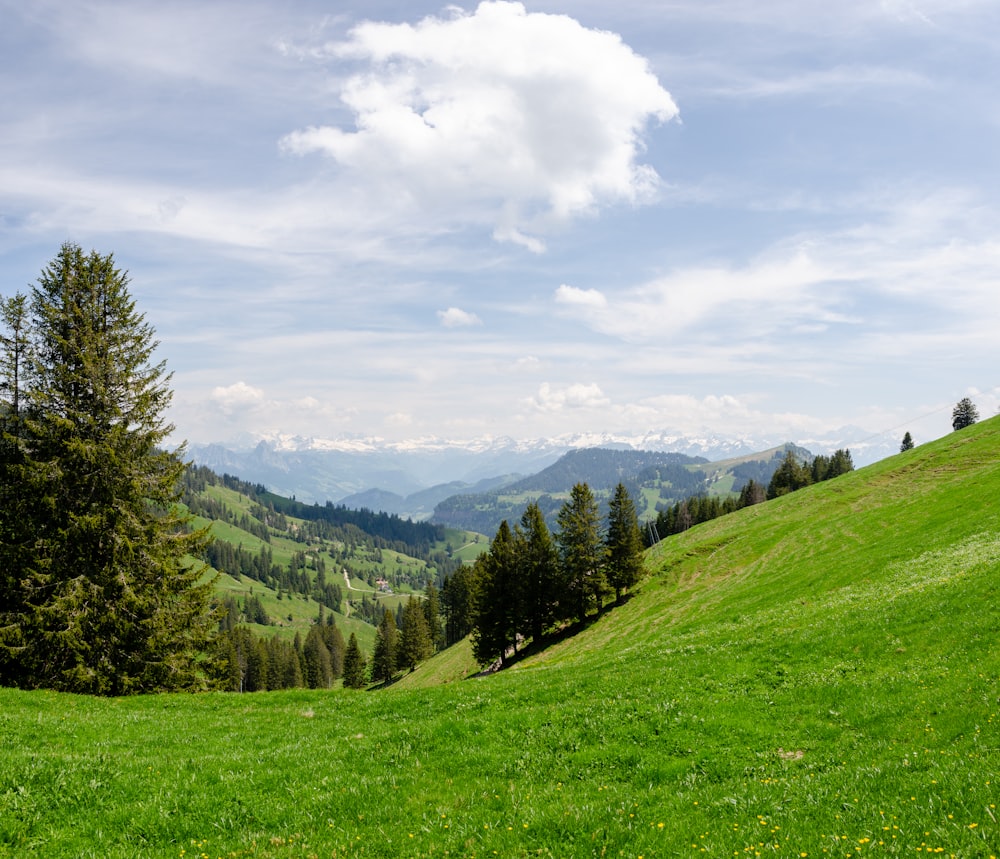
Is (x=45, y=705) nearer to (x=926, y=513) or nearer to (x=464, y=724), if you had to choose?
(x=464, y=724)

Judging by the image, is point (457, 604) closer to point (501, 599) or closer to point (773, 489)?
point (501, 599)

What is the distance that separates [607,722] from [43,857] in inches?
481

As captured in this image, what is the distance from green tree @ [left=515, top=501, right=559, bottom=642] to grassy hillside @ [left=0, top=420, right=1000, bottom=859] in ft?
114

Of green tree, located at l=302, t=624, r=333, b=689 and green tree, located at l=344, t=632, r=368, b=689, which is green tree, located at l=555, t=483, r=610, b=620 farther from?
green tree, located at l=302, t=624, r=333, b=689

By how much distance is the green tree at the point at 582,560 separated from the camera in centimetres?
6191

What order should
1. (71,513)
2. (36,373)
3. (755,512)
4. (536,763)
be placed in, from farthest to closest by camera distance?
(755,512), (36,373), (71,513), (536,763)

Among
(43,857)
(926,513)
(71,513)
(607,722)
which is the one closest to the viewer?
(43,857)

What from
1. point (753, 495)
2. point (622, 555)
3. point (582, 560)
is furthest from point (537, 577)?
point (753, 495)

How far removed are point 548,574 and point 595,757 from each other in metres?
49.0

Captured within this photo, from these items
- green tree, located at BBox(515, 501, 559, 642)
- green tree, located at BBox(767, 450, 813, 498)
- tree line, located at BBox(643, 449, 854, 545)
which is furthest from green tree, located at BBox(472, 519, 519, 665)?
green tree, located at BBox(767, 450, 813, 498)

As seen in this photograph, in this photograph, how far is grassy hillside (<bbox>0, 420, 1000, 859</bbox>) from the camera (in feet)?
28.6

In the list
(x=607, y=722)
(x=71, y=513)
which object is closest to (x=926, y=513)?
(x=607, y=722)

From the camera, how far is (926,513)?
164ft

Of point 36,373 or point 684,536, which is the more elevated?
point 36,373
